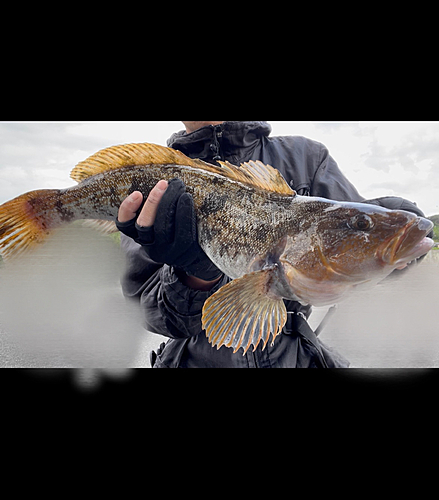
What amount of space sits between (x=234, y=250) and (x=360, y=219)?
0.33 meters

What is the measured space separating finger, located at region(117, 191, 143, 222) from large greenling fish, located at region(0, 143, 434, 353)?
3 centimetres

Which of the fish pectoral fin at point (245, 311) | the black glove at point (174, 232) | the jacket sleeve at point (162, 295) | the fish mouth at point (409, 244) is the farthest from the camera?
the jacket sleeve at point (162, 295)

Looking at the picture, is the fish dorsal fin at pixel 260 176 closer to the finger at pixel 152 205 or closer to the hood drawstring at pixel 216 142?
the finger at pixel 152 205

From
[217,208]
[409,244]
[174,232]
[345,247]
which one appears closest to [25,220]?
[174,232]

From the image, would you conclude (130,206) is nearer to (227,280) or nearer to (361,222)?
(227,280)

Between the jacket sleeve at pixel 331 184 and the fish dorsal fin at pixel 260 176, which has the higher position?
the fish dorsal fin at pixel 260 176

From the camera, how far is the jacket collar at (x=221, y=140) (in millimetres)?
1459

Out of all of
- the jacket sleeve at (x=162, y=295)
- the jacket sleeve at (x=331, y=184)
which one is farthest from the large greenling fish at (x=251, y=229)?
the jacket sleeve at (x=331, y=184)

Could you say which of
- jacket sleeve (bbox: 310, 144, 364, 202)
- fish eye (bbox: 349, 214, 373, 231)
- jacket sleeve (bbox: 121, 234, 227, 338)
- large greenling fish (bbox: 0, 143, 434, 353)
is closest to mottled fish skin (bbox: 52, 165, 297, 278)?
large greenling fish (bbox: 0, 143, 434, 353)

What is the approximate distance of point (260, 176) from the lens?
1082 millimetres

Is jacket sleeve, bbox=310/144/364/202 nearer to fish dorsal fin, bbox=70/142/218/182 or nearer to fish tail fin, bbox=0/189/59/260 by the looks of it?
fish dorsal fin, bbox=70/142/218/182

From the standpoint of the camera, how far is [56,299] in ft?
6.94

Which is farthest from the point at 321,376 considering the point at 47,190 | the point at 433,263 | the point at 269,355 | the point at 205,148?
the point at 47,190

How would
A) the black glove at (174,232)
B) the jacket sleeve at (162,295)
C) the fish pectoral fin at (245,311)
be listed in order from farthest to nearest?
the jacket sleeve at (162,295) < the black glove at (174,232) < the fish pectoral fin at (245,311)
